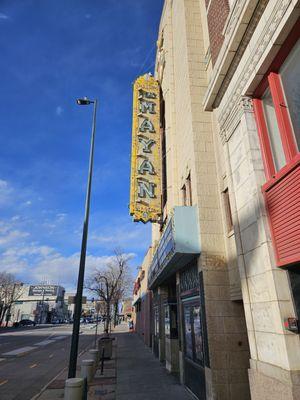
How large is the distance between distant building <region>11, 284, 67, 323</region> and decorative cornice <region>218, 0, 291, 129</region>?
106 meters

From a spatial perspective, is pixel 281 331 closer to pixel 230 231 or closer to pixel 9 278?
pixel 230 231

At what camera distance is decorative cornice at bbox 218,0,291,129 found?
504 cm

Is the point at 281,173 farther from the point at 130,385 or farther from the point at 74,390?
the point at 130,385

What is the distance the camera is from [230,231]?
337 inches

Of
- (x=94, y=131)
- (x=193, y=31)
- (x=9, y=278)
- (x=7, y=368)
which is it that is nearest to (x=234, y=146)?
(x=94, y=131)

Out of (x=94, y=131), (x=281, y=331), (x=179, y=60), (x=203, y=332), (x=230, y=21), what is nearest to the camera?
(x=281, y=331)

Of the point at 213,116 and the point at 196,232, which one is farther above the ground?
the point at 213,116

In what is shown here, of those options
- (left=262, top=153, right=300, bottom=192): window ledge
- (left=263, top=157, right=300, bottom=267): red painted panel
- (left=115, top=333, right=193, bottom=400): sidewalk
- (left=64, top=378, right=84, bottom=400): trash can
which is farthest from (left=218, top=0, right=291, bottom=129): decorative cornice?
(left=115, top=333, right=193, bottom=400): sidewalk

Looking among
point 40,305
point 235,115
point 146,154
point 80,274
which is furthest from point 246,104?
point 40,305

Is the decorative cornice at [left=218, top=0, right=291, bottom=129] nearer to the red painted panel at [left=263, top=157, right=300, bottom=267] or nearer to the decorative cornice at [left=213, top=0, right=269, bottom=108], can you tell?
the decorative cornice at [left=213, top=0, right=269, bottom=108]

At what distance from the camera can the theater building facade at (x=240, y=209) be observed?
4.78m

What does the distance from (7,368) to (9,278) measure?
223 feet

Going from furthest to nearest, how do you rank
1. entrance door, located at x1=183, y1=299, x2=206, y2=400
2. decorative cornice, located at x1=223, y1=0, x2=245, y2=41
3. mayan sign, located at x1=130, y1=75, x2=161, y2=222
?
mayan sign, located at x1=130, y1=75, x2=161, y2=222 < entrance door, located at x1=183, y1=299, x2=206, y2=400 < decorative cornice, located at x1=223, y1=0, x2=245, y2=41

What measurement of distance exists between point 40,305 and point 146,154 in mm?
106756
